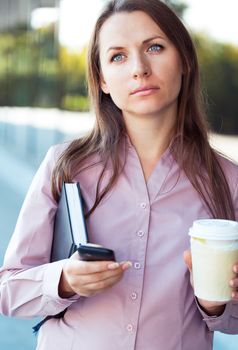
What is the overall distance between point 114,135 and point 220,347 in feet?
7.13

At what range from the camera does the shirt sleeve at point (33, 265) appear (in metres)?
1.40

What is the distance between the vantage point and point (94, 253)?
49.1 inches

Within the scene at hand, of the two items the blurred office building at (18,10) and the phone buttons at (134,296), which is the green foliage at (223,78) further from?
the phone buttons at (134,296)

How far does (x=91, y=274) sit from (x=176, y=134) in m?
0.47

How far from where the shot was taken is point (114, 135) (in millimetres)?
1583

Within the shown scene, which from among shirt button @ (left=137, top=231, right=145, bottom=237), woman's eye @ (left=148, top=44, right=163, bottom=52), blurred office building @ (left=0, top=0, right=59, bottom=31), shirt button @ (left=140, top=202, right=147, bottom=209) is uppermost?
blurred office building @ (left=0, top=0, right=59, bottom=31)

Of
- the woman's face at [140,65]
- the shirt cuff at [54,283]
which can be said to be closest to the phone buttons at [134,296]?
the shirt cuff at [54,283]

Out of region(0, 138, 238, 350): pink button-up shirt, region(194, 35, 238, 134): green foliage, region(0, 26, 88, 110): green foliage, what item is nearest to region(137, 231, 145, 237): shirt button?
region(0, 138, 238, 350): pink button-up shirt

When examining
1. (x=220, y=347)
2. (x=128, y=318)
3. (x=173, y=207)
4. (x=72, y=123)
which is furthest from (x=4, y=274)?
(x=72, y=123)

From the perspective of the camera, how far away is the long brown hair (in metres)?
1.50

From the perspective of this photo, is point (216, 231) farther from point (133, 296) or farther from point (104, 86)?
point (104, 86)

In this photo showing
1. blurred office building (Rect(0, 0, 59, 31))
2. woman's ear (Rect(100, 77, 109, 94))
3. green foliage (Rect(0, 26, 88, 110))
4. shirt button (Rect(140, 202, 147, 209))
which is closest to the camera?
shirt button (Rect(140, 202, 147, 209))

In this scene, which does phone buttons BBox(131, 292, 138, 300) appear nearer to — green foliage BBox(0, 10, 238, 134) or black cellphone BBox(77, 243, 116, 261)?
black cellphone BBox(77, 243, 116, 261)

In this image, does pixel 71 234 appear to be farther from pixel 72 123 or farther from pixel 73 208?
pixel 72 123
